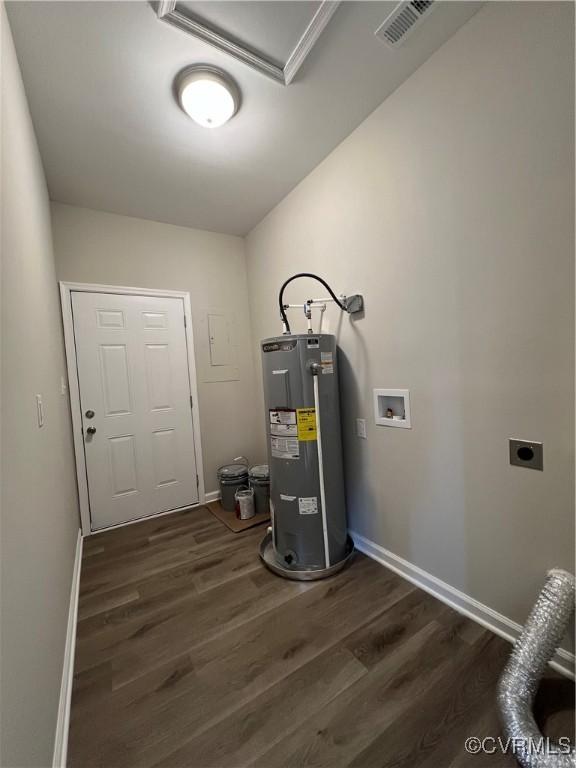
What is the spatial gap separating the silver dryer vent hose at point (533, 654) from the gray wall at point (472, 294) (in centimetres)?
13

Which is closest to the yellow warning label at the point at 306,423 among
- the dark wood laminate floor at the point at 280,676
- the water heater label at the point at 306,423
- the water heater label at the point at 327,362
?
the water heater label at the point at 306,423

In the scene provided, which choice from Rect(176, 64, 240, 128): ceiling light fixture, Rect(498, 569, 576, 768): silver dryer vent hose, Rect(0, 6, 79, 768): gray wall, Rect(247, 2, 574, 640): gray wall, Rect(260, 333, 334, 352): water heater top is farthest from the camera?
Rect(260, 333, 334, 352): water heater top

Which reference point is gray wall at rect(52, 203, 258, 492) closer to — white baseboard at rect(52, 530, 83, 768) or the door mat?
the door mat

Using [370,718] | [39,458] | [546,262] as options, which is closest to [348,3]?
[546,262]

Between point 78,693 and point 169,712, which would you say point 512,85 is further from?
point 78,693

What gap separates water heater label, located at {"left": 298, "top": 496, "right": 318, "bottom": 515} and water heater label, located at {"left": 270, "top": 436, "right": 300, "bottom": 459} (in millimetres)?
272

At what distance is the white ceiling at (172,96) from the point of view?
49.3 inches

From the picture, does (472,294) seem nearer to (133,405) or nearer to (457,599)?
(457,599)

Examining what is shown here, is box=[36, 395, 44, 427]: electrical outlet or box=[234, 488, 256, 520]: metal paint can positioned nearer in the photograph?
box=[36, 395, 44, 427]: electrical outlet

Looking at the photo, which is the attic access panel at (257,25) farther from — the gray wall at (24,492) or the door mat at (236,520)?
the door mat at (236,520)

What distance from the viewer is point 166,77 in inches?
58.2

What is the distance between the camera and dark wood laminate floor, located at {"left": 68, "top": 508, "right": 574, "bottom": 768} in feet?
3.40

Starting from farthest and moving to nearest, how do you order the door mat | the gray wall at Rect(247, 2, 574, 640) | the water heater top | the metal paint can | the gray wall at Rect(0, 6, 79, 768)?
the metal paint can → the door mat → the water heater top → the gray wall at Rect(247, 2, 574, 640) → the gray wall at Rect(0, 6, 79, 768)

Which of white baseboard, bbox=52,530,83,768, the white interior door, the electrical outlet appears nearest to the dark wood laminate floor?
white baseboard, bbox=52,530,83,768
